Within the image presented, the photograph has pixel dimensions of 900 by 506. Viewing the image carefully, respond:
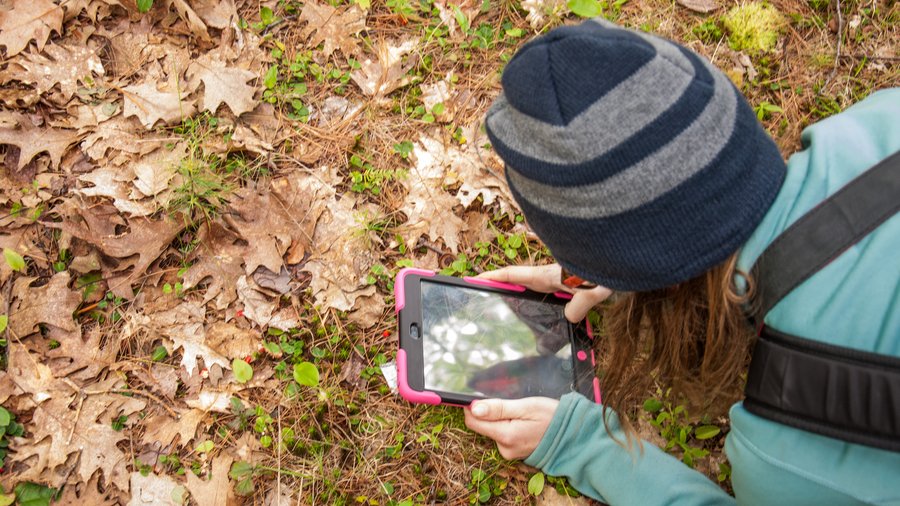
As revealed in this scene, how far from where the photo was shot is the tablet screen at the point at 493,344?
2.47m

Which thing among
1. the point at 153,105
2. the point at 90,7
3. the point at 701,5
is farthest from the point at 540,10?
the point at 90,7

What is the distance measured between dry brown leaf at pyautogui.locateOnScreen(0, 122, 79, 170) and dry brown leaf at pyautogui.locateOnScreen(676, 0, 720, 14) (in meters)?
3.04

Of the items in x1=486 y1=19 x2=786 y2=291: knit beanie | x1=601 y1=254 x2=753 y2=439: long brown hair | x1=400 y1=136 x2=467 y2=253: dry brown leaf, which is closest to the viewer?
x1=486 y1=19 x2=786 y2=291: knit beanie

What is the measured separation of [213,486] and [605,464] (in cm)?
149

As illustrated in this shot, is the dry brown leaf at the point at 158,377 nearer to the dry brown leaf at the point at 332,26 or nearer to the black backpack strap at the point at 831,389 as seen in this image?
the dry brown leaf at the point at 332,26

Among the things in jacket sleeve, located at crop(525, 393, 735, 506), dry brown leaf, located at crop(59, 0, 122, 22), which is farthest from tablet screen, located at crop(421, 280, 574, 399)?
dry brown leaf, located at crop(59, 0, 122, 22)

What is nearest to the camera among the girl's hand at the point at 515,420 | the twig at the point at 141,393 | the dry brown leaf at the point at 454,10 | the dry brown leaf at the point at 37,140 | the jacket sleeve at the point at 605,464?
the jacket sleeve at the point at 605,464

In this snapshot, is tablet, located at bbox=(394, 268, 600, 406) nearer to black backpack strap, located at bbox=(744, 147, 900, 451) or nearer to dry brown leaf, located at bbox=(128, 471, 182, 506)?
dry brown leaf, located at bbox=(128, 471, 182, 506)

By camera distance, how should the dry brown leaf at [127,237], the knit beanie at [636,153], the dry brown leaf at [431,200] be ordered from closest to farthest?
1. the knit beanie at [636,153]
2. the dry brown leaf at [127,237]
3. the dry brown leaf at [431,200]

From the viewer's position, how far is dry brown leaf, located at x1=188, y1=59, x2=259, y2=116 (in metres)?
2.95

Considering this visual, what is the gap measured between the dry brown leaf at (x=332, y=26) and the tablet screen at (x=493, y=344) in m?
1.36

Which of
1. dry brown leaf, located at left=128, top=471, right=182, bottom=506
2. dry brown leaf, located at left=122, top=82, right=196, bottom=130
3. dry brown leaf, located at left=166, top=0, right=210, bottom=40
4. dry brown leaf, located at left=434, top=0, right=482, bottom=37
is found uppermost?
dry brown leaf, located at left=434, top=0, right=482, bottom=37

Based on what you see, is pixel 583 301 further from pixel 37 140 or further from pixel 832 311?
pixel 37 140

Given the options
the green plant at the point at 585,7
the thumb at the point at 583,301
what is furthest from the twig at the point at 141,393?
the green plant at the point at 585,7
